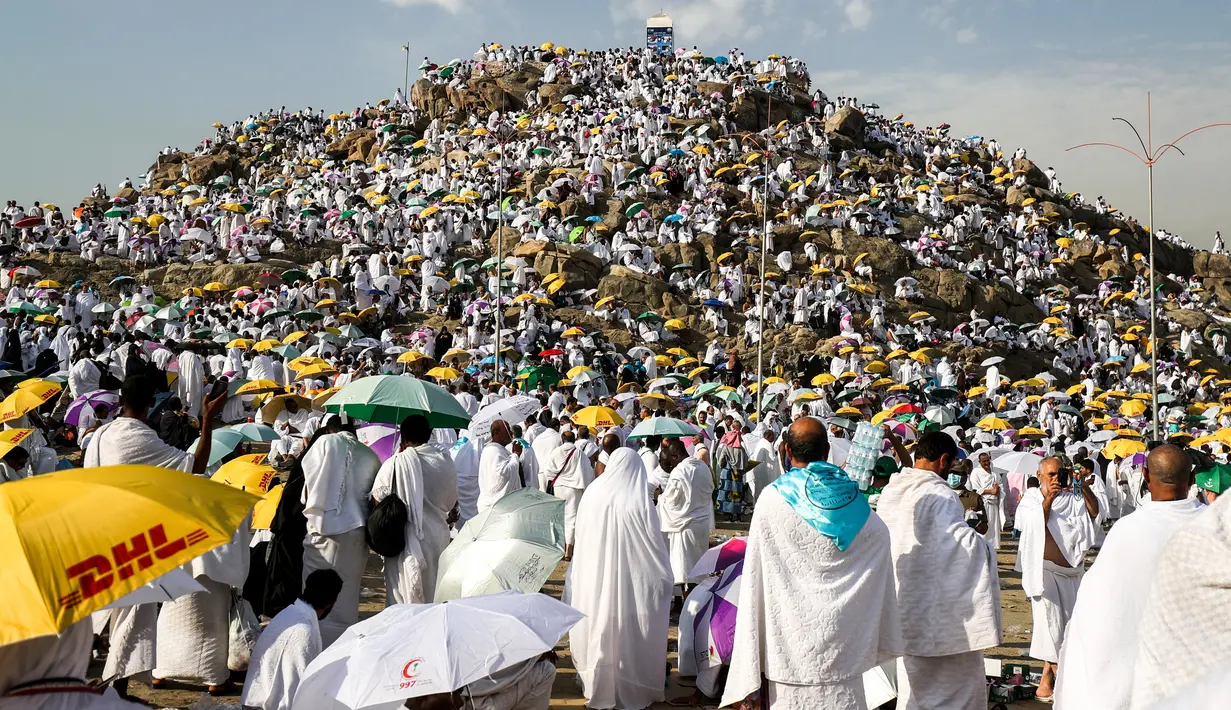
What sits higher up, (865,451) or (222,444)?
(865,451)

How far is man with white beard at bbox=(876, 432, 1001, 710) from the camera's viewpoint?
4348 millimetres

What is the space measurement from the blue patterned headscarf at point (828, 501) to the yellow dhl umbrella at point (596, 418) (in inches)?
352

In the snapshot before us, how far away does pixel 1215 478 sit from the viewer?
6.48m

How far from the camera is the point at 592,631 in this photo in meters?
5.64

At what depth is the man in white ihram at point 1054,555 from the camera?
6.03 meters

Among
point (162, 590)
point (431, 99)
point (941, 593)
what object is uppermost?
point (431, 99)

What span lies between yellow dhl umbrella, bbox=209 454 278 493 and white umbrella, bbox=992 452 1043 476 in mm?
9463

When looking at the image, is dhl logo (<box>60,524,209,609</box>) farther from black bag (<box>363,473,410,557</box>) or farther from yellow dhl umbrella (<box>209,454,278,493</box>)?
yellow dhl umbrella (<box>209,454,278,493</box>)

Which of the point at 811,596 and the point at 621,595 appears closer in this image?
the point at 811,596

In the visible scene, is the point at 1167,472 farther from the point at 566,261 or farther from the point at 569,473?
the point at 566,261

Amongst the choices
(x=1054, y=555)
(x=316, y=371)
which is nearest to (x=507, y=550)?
(x=1054, y=555)

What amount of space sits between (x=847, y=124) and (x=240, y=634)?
149ft

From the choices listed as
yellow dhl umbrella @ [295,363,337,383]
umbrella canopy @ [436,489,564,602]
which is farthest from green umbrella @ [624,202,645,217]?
umbrella canopy @ [436,489,564,602]

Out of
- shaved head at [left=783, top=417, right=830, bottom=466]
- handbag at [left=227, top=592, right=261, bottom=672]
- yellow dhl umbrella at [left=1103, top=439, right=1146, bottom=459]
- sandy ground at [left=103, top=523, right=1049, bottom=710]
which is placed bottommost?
sandy ground at [left=103, top=523, right=1049, bottom=710]
